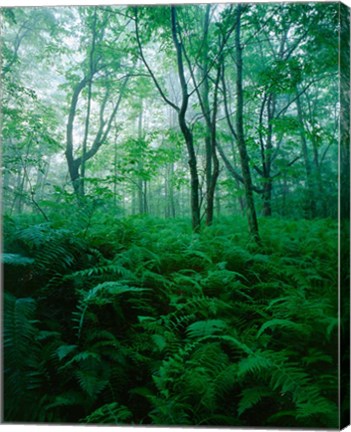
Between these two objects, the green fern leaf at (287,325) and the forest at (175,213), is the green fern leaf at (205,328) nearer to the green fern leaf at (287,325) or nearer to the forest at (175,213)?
the forest at (175,213)

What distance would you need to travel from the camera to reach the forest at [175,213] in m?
2.65

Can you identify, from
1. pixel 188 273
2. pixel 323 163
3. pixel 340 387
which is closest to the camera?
pixel 340 387

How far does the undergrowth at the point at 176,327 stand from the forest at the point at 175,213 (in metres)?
0.01

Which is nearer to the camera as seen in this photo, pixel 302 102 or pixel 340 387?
pixel 340 387

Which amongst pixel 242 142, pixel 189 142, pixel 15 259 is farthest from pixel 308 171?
pixel 15 259

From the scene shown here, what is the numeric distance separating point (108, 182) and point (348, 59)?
1930mm

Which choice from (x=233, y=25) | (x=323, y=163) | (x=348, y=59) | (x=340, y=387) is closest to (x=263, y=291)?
(x=340, y=387)

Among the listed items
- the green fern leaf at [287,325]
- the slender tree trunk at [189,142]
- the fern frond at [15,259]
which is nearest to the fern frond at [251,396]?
the green fern leaf at [287,325]

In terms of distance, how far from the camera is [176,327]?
2.77 meters

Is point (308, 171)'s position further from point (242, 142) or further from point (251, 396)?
point (251, 396)

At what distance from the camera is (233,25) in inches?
118

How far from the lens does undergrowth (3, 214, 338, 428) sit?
2580mm

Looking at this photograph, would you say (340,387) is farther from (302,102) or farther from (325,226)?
(302,102)

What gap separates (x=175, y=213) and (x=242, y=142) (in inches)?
28.9
